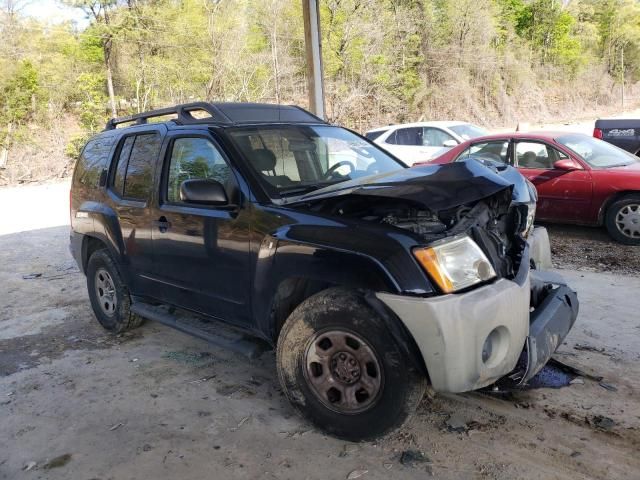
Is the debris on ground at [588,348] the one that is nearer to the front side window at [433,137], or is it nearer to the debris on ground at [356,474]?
the debris on ground at [356,474]

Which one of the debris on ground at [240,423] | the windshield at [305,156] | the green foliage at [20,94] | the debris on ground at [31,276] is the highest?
the green foliage at [20,94]

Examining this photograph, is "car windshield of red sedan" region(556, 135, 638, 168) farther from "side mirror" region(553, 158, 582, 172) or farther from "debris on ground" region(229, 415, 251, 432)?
"debris on ground" region(229, 415, 251, 432)

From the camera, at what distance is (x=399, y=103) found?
1227 inches

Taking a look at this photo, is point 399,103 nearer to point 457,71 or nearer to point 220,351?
point 457,71

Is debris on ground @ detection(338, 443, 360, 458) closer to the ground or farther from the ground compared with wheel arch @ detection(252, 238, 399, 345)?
closer to the ground

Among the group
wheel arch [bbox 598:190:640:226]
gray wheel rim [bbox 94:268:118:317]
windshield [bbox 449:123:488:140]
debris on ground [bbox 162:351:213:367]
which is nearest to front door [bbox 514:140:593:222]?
wheel arch [bbox 598:190:640:226]

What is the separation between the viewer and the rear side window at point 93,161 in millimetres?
4910

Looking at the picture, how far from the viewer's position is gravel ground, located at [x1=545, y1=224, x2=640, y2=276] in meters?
6.09

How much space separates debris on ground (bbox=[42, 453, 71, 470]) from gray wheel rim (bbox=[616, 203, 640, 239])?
6565 millimetres

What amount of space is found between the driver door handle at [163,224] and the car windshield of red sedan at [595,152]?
5.75 m

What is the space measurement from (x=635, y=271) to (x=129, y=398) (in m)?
5.24

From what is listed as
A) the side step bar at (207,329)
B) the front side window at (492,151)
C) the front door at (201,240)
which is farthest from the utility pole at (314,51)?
the side step bar at (207,329)

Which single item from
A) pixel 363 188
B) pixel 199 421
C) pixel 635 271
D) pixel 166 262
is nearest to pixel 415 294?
pixel 363 188

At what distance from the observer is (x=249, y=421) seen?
3271mm
